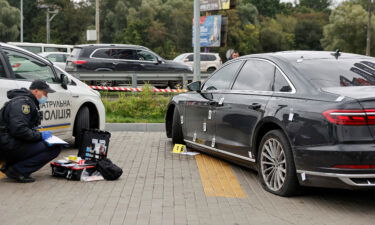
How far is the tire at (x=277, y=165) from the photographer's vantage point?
21.4 ft

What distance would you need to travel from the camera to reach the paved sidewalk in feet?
19.0

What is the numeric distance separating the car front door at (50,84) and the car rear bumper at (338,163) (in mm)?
4567

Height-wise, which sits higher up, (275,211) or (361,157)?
(361,157)

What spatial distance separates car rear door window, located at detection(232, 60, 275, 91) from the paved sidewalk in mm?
1201

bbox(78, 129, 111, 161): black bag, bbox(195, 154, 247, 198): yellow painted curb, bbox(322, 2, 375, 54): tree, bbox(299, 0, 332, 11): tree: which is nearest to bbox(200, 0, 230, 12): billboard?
bbox(195, 154, 247, 198): yellow painted curb

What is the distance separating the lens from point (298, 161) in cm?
633

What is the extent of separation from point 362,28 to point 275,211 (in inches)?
2834

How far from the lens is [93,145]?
26.3 feet

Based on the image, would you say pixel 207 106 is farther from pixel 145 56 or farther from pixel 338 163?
pixel 145 56

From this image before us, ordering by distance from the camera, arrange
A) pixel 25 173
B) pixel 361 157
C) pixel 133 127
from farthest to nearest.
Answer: pixel 133 127, pixel 25 173, pixel 361 157

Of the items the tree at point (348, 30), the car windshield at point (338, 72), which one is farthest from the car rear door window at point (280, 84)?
the tree at point (348, 30)

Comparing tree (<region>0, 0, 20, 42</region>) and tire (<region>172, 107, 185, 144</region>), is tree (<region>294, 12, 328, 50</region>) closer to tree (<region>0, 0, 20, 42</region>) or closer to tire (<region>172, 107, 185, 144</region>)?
tree (<region>0, 0, 20, 42</region>)

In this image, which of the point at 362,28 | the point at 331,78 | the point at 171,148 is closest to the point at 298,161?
the point at 331,78

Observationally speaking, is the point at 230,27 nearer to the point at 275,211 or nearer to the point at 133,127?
the point at 133,127
